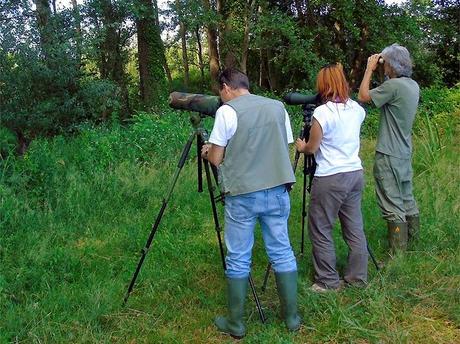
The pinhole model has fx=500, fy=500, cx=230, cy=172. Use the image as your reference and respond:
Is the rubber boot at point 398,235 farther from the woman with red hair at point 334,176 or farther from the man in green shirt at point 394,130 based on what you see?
the woman with red hair at point 334,176

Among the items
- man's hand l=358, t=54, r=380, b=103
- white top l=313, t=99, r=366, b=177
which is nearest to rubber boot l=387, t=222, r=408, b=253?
white top l=313, t=99, r=366, b=177

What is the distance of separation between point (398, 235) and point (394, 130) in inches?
32.9

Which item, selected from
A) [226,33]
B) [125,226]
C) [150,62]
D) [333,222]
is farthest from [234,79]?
[226,33]

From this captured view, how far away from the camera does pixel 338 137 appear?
3270 mm

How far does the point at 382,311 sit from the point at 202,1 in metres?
11.5

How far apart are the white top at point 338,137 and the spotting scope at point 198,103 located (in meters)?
0.66

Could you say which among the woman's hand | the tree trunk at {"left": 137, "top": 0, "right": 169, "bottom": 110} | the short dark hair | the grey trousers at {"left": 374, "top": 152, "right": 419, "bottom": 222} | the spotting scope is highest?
the tree trunk at {"left": 137, "top": 0, "right": 169, "bottom": 110}

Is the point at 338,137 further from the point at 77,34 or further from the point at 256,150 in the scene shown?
the point at 77,34

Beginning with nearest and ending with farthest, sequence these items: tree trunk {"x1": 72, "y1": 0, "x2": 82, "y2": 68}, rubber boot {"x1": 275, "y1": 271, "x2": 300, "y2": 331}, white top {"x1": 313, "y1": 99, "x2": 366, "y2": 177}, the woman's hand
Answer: rubber boot {"x1": 275, "y1": 271, "x2": 300, "y2": 331}, white top {"x1": 313, "y1": 99, "x2": 366, "y2": 177}, the woman's hand, tree trunk {"x1": 72, "y1": 0, "x2": 82, "y2": 68}

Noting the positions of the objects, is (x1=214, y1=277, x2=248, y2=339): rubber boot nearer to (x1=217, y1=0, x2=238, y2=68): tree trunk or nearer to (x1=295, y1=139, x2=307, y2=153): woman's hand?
(x1=295, y1=139, x2=307, y2=153): woman's hand

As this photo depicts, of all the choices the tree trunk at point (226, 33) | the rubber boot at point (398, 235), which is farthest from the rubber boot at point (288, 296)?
the tree trunk at point (226, 33)

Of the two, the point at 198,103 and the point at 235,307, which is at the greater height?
the point at 198,103

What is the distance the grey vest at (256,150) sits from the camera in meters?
2.77

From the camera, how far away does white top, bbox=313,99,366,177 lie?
3234 mm
